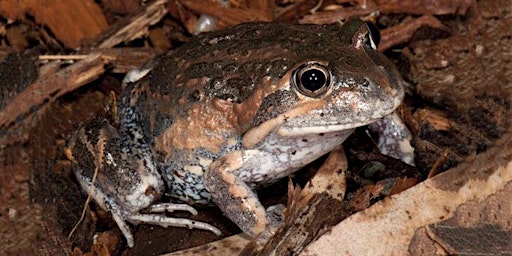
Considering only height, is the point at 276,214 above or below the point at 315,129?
below

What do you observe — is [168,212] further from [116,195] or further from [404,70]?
[404,70]

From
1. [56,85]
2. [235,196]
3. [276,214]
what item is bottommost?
[276,214]

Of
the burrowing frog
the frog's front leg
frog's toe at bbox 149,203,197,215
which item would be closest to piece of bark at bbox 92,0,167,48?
the burrowing frog

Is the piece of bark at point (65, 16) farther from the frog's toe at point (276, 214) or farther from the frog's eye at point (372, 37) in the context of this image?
the frog's eye at point (372, 37)

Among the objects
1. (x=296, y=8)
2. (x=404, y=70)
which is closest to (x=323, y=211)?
(x=404, y=70)

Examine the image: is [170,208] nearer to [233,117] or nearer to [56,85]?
[233,117]

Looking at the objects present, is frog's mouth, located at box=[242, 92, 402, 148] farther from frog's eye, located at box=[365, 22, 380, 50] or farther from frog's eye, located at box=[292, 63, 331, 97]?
frog's eye, located at box=[365, 22, 380, 50]

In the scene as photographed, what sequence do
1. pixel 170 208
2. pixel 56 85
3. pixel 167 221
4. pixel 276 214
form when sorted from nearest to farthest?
pixel 276 214, pixel 167 221, pixel 170 208, pixel 56 85

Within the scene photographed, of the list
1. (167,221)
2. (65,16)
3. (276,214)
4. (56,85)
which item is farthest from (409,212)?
(65,16)

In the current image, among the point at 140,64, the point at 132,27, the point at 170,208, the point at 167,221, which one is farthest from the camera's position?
the point at 132,27
